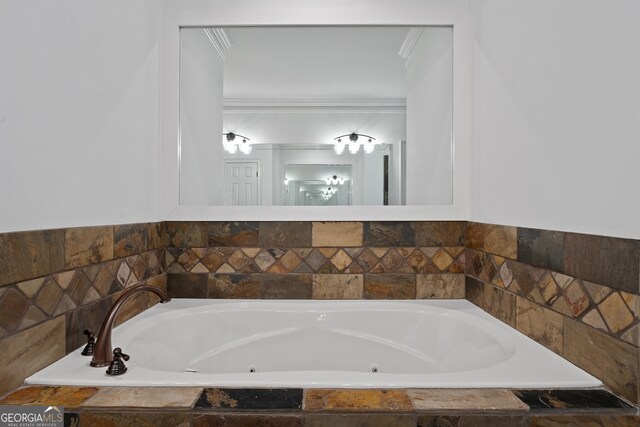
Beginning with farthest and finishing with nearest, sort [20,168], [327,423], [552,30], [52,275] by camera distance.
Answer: [552,30] < [52,275] < [20,168] < [327,423]

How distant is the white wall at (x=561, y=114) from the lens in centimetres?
94

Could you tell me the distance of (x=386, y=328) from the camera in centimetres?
185

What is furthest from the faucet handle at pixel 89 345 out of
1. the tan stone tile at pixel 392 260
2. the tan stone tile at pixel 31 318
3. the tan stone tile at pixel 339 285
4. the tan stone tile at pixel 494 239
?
the tan stone tile at pixel 494 239

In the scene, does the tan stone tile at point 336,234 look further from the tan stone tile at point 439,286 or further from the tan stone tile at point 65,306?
the tan stone tile at point 65,306

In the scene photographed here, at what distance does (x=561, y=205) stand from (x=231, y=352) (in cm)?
154

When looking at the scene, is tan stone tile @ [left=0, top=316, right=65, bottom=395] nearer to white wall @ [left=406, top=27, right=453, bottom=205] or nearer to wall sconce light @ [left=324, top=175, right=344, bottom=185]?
wall sconce light @ [left=324, top=175, right=344, bottom=185]

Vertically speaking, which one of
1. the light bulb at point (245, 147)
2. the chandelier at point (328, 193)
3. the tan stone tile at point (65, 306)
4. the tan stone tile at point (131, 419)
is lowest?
the tan stone tile at point (131, 419)

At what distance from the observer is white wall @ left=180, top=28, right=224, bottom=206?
2.00 m

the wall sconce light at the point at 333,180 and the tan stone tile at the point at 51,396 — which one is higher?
the wall sconce light at the point at 333,180

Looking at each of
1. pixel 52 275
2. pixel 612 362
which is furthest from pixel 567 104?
pixel 52 275

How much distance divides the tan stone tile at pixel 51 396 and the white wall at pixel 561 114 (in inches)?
57.5

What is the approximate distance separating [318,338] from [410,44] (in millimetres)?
1658

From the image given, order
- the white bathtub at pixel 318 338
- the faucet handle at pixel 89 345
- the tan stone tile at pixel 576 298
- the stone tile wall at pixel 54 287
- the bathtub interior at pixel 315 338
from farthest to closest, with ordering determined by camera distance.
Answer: the bathtub interior at pixel 315 338, the white bathtub at pixel 318 338, the faucet handle at pixel 89 345, the tan stone tile at pixel 576 298, the stone tile wall at pixel 54 287

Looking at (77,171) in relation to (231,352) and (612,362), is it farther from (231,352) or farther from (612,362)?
(612,362)
